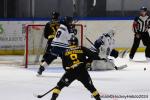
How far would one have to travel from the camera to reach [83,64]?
6.81 metres

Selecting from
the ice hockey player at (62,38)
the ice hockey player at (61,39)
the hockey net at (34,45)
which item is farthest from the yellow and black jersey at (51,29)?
the hockey net at (34,45)

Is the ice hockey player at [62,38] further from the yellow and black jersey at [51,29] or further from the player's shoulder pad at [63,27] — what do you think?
the yellow and black jersey at [51,29]

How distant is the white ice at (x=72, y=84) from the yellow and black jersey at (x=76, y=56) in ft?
2.93

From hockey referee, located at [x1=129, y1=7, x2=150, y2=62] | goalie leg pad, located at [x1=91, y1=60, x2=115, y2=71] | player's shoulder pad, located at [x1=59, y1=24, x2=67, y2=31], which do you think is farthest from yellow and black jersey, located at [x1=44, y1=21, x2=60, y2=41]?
hockey referee, located at [x1=129, y1=7, x2=150, y2=62]

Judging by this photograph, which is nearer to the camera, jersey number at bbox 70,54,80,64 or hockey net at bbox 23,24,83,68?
jersey number at bbox 70,54,80,64

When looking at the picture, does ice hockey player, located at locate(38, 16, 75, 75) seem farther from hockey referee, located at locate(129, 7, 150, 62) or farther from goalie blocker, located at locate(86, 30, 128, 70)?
hockey referee, located at locate(129, 7, 150, 62)

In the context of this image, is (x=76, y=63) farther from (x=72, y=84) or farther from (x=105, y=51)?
(x=105, y=51)

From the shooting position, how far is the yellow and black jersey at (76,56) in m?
6.77

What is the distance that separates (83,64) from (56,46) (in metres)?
2.95

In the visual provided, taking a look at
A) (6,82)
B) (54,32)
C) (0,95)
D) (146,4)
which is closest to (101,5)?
(146,4)

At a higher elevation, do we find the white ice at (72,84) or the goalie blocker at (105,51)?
the goalie blocker at (105,51)

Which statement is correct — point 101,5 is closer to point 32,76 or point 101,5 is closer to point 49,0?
point 49,0

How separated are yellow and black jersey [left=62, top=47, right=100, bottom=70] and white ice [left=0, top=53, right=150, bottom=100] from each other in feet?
2.93

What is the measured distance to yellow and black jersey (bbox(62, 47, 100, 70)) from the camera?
6.77 metres
